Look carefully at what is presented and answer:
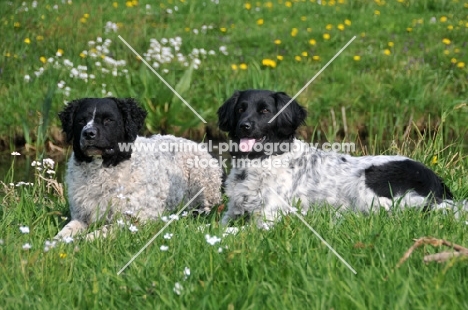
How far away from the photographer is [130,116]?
21.2 feet

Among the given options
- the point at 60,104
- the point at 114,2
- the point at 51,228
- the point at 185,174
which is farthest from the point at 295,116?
the point at 114,2

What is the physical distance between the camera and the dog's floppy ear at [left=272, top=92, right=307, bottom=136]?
614 centimetres

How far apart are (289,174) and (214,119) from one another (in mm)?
4728

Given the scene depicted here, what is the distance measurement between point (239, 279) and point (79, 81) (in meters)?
7.54

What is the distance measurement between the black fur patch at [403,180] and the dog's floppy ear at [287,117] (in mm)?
685

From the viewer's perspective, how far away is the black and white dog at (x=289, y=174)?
6055 millimetres

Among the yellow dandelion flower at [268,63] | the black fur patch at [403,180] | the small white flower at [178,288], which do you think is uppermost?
the small white flower at [178,288]

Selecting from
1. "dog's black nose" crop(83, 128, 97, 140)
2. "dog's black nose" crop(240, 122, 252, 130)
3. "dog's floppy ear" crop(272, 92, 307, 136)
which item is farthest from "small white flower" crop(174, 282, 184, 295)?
"dog's floppy ear" crop(272, 92, 307, 136)

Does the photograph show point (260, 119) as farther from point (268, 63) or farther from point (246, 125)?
point (268, 63)

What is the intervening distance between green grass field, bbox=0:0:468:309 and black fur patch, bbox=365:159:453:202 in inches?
20.4

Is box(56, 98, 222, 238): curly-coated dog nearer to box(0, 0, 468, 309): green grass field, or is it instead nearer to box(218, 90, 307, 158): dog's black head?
box(0, 0, 468, 309): green grass field

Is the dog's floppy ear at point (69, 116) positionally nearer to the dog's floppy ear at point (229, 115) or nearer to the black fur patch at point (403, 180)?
the dog's floppy ear at point (229, 115)

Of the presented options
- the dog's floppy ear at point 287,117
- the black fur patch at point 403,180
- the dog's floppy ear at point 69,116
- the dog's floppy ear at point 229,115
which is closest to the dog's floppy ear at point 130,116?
the dog's floppy ear at point 69,116

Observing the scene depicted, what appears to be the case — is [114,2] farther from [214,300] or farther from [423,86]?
[214,300]
